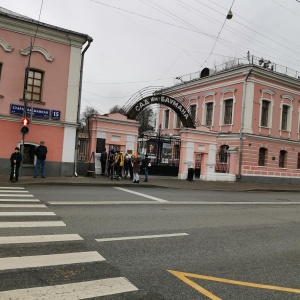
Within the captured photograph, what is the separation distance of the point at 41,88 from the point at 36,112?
1490 millimetres

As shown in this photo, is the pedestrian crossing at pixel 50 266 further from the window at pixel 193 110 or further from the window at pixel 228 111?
the window at pixel 193 110

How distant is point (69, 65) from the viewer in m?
19.8

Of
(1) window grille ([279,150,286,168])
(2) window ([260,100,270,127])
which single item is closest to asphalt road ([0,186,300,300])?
(2) window ([260,100,270,127])

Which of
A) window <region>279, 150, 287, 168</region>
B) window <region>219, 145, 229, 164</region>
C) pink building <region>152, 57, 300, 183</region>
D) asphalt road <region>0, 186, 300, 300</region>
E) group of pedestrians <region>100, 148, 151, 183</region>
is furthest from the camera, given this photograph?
window <region>279, 150, 287, 168</region>

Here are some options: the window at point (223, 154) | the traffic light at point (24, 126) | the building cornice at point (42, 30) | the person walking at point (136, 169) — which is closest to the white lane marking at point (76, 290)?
the traffic light at point (24, 126)

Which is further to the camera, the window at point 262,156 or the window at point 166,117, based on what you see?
the window at point 166,117

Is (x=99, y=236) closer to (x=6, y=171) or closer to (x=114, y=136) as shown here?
(x=6, y=171)

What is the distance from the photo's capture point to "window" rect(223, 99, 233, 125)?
2948 centimetres

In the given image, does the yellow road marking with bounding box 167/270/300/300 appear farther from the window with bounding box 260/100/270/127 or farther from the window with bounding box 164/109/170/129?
the window with bounding box 164/109/170/129

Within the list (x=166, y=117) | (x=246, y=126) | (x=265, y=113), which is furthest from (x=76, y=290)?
(x=166, y=117)

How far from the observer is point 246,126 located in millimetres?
27859

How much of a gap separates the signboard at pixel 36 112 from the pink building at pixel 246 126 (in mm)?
9342

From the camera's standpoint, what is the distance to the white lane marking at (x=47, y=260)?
4719 mm

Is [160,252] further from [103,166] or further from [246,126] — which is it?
[246,126]
